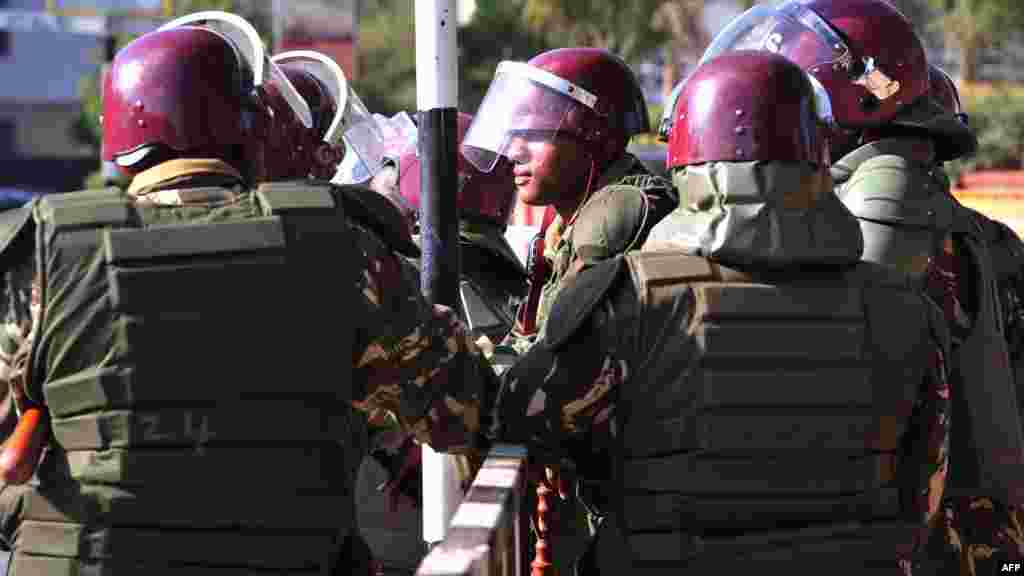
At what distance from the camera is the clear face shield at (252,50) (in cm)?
354

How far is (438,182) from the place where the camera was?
152 inches

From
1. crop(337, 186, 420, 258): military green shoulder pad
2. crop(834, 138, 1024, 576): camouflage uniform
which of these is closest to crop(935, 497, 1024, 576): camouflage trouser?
crop(834, 138, 1024, 576): camouflage uniform

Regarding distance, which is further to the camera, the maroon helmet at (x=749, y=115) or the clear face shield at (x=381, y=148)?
the clear face shield at (x=381, y=148)

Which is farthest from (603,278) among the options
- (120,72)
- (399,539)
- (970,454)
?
(399,539)

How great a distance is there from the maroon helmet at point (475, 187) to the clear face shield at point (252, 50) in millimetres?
613

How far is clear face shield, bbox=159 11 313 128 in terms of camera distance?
3.54 metres

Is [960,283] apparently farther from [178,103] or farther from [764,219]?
[178,103]

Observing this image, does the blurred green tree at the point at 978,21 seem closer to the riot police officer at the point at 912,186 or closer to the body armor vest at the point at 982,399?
the riot police officer at the point at 912,186

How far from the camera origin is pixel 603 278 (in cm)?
307

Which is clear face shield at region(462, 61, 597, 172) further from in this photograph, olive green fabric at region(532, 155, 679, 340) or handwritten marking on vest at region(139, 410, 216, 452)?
handwritten marking on vest at region(139, 410, 216, 452)

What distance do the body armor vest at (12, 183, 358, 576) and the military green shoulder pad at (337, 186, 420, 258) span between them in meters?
0.08

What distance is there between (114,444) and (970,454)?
6.67ft

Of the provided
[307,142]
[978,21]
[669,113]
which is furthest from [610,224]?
[978,21]

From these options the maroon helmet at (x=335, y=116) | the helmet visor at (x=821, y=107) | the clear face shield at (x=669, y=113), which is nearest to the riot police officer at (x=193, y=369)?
the clear face shield at (x=669, y=113)
